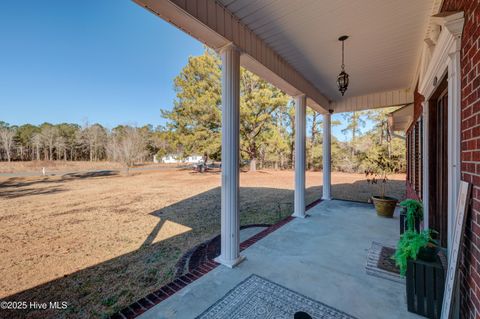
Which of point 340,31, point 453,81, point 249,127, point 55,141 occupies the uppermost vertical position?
point 55,141

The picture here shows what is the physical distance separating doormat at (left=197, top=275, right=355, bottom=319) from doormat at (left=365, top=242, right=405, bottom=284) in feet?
3.16

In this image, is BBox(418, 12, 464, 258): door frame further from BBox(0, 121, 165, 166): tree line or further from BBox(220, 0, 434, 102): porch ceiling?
BBox(0, 121, 165, 166): tree line

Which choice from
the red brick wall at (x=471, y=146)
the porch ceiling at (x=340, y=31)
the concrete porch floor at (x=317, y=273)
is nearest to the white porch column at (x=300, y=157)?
the concrete porch floor at (x=317, y=273)

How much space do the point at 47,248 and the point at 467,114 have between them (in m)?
5.71

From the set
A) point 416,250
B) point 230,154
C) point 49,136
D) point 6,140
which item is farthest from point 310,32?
point 49,136

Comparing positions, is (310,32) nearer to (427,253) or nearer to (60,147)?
(427,253)

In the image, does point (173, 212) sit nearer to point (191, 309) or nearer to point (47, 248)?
point (47, 248)

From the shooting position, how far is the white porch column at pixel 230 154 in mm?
2518

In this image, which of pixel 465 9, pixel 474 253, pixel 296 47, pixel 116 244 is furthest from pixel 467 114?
pixel 116 244

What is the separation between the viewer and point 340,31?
2732 millimetres

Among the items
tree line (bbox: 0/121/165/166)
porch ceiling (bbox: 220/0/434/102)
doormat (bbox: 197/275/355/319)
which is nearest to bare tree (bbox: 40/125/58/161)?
tree line (bbox: 0/121/165/166)

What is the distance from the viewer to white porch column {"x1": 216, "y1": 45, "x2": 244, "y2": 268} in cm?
252

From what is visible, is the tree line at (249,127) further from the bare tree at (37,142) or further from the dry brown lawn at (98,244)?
the bare tree at (37,142)

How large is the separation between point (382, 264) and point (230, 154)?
244 centimetres
